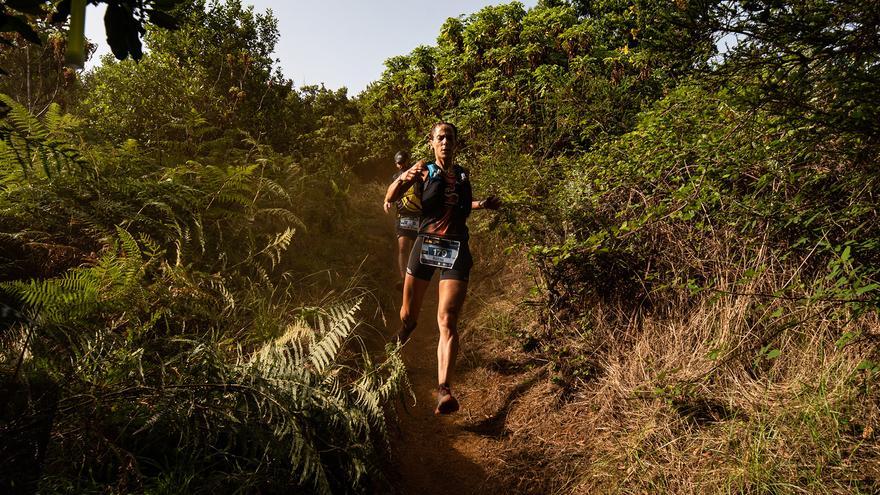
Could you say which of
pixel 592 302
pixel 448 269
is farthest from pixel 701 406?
pixel 448 269

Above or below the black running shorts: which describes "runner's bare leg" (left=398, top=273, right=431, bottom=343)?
below

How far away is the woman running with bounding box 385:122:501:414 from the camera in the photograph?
3.91 metres

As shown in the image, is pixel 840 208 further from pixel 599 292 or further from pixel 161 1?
pixel 161 1

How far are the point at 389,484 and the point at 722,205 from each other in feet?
9.16

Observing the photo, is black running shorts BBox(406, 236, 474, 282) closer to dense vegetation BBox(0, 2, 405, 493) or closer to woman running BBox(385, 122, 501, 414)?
woman running BBox(385, 122, 501, 414)

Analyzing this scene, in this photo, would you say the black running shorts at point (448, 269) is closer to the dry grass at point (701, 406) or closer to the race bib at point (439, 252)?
the race bib at point (439, 252)

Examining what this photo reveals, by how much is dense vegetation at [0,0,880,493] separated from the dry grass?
2cm

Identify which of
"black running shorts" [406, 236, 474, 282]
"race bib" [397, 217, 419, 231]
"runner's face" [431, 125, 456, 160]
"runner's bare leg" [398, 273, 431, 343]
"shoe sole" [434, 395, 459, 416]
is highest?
"runner's face" [431, 125, 456, 160]

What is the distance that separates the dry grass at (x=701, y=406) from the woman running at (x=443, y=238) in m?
0.83

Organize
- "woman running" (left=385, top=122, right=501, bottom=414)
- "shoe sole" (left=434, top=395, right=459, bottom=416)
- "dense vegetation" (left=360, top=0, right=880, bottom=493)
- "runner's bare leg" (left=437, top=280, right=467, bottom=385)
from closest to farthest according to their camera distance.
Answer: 1. "dense vegetation" (left=360, top=0, right=880, bottom=493)
2. "shoe sole" (left=434, top=395, right=459, bottom=416)
3. "runner's bare leg" (left=437, top=280, right=467, bottom=385)
4. "woman running" (left=385, top=122, right=501, bottom=414)

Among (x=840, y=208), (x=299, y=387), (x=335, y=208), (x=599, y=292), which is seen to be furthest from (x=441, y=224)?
(x=335, y=208)

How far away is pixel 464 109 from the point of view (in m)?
7.73

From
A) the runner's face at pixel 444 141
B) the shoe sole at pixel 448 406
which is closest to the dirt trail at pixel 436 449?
the shoe sole at pixel 448 406

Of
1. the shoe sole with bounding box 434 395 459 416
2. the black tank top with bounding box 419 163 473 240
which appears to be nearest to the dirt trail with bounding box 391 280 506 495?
the shoe sole with bounding box 434 395 459 416
